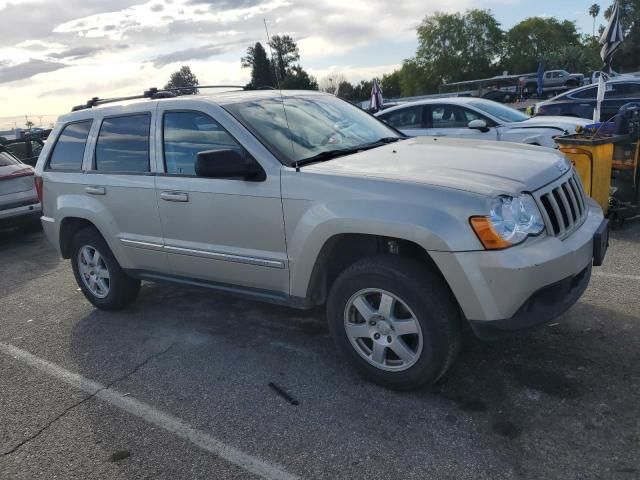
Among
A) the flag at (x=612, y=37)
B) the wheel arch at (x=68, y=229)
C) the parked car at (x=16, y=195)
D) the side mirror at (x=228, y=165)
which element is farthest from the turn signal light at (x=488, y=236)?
the parked car at (x=16, y=195)

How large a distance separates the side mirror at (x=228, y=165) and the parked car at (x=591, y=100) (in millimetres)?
12238

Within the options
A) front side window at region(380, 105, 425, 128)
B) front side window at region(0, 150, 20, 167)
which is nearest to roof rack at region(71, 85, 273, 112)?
front side window at region(0, 150, 20, 167)

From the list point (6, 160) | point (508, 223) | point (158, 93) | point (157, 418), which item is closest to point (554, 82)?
point (6, 160)

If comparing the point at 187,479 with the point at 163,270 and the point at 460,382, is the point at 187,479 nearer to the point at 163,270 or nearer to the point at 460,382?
the point at 460,382

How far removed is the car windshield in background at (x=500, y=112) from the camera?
30.3 feet

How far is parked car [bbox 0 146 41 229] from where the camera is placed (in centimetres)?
834

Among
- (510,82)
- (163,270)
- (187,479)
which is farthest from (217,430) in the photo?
(510,82)

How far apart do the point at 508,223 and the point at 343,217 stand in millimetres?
903

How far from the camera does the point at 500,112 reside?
31.0 ft

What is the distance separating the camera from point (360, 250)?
3.64 metres

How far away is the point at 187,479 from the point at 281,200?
168 centimetres

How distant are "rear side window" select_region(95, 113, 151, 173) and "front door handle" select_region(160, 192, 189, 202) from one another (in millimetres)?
333

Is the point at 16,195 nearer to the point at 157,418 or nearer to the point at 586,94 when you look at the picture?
the point at 157,418

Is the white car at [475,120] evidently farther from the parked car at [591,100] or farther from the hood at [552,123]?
the parked car at [591,100]
